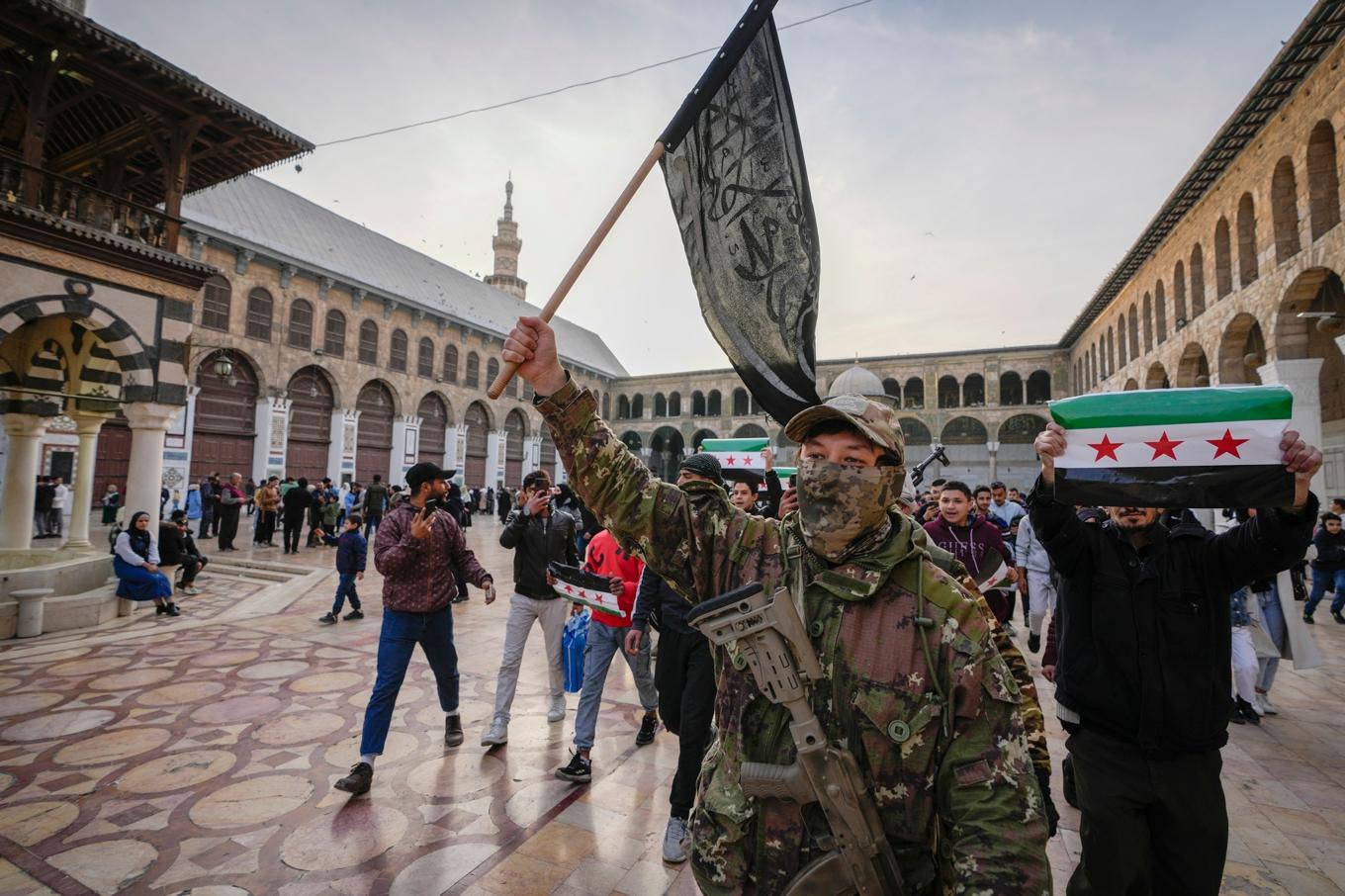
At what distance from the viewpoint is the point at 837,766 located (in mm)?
1250

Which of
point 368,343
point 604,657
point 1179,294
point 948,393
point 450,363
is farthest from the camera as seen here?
point 948,393

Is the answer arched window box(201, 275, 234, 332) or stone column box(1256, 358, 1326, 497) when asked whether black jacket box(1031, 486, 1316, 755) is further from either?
arched window box(201, 275, 234, 332)

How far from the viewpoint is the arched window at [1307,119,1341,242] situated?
10867 mm

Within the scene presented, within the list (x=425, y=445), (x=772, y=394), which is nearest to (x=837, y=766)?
(x=772, y=394)

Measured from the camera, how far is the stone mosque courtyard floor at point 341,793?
9.36 feet

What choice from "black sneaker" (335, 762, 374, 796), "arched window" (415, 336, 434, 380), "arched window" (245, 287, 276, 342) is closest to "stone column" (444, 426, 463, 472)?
"arched window" (415, 336, 434, 380)

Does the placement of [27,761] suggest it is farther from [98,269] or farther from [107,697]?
[98,269]

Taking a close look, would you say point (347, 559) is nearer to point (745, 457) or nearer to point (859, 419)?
point (745, 457)

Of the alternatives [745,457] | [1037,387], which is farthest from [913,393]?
[745,457]

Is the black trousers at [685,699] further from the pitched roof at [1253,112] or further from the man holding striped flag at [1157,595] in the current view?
the pitched roof at [1253,112]

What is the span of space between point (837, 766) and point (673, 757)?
10.9 feet

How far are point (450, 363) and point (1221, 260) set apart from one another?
94.1ft

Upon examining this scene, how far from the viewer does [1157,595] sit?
2.33m

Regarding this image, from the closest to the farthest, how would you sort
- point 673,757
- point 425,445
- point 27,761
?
1. point 27,761
2. point 673,757
3. point 425,445
